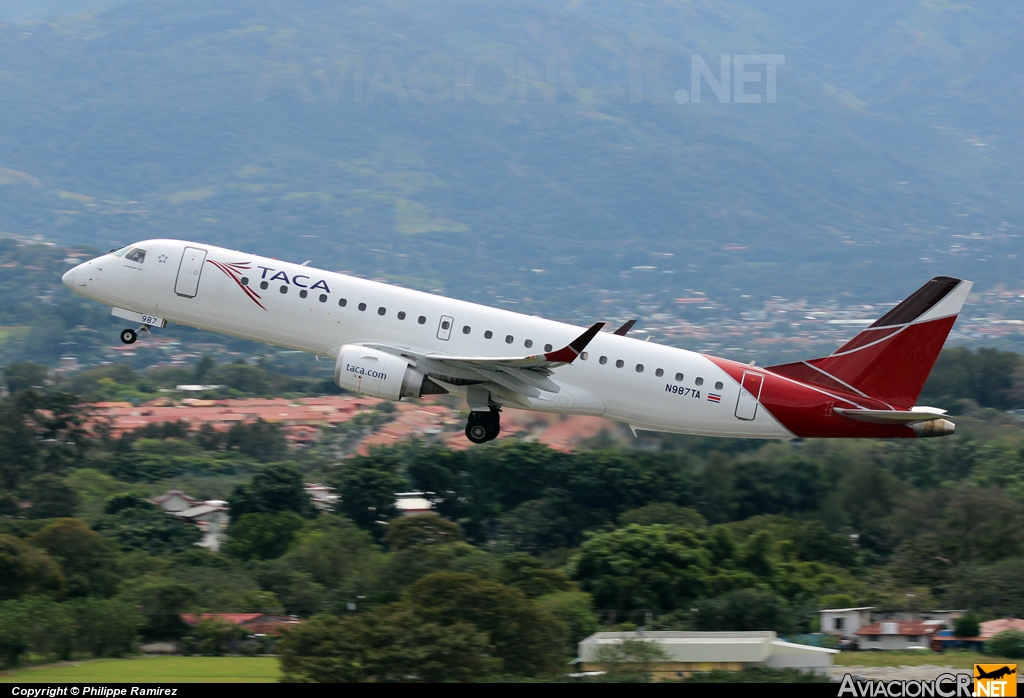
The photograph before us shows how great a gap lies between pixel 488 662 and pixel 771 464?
3002 centimetres

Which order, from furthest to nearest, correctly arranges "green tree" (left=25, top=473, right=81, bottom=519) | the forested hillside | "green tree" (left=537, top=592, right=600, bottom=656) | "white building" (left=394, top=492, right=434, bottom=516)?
"white building" (left=394, top=492, right=434, bottom=516) → "green tree" (left=25, top=473, right=81, bottom=519) → "green tree" (left=537, top=592, right=600, bottom=656) → the forested hillside

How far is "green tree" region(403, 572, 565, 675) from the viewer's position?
46688mm

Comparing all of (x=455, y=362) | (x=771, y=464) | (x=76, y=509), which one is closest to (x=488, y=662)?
(x=455, y=362)

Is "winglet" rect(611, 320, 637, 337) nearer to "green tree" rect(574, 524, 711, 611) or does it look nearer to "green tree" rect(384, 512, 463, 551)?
"green tree" rect(574, 524, 711, 611)

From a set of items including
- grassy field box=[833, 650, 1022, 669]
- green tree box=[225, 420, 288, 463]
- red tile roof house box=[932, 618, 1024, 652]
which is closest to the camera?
grassy field box=[833, 650, 1022, 669]

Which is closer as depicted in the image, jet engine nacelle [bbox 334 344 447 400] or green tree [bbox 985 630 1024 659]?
jet engine nacelle [bbox 334 344 447 400]

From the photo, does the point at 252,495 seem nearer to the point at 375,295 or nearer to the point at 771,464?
the point at 771,464

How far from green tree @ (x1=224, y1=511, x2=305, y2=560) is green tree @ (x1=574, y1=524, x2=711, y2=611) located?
18.8 m

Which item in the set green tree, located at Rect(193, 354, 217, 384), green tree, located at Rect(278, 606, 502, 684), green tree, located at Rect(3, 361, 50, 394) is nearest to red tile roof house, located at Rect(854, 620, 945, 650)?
green tree, located at Rect(278, 606, 502, 684)

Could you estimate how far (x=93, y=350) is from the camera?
590 feet

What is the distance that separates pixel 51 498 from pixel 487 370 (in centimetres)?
5108

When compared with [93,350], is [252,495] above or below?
below

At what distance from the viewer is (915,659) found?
50.9 metres

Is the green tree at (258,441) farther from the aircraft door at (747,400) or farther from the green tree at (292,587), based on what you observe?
the aircraft door at (747,400)
